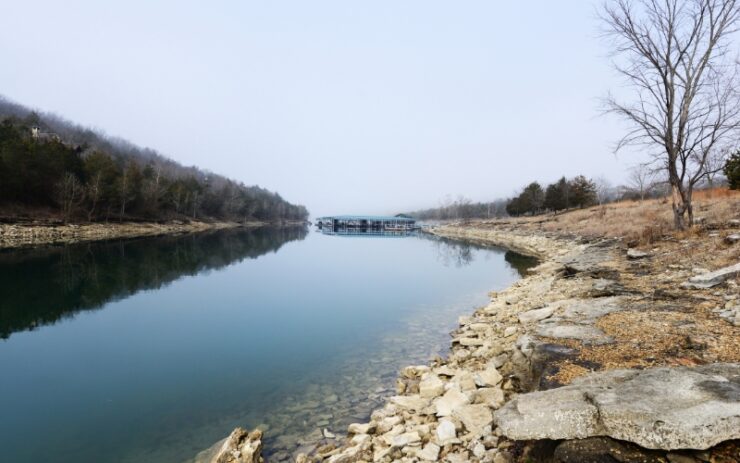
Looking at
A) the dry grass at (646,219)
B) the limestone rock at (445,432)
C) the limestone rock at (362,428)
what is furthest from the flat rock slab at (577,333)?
the dry grass at (646,219)

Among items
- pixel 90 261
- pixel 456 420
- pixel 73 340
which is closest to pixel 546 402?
pixel 456 420

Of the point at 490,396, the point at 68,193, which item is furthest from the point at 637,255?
the point at 68,193

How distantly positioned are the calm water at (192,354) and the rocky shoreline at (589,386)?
1268mm

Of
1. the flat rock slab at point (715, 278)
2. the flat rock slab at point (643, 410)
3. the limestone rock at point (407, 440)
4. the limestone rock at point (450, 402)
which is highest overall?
the flat rock slab at point (715, 278)

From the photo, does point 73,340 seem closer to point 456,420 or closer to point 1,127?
point 456,420

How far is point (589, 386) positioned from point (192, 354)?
9.28 m

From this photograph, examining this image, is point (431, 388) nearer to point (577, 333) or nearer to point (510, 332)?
point (577, 333)

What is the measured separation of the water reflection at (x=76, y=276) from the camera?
13.2 m

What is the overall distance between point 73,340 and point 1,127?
162 feet

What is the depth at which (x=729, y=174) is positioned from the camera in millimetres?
23062

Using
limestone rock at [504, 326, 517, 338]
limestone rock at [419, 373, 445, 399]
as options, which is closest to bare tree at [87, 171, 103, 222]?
limestone rock at [419, 373, 445, 399]

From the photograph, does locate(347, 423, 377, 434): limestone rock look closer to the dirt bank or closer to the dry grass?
the dirt bank

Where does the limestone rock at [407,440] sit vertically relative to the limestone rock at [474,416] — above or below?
below

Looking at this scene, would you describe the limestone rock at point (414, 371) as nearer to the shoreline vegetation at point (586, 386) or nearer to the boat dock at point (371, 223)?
the shoreline vegetation at point (586, 386)
